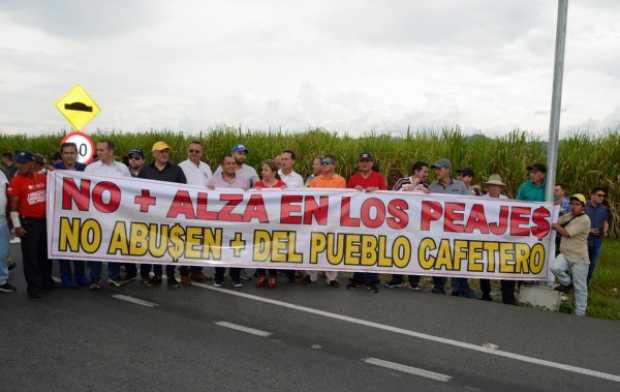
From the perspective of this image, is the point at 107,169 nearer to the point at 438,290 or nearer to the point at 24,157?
the point at 24,157

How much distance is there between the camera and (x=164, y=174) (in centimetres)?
808

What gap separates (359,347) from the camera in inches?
217

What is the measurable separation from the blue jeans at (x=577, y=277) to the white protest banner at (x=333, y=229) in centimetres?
59

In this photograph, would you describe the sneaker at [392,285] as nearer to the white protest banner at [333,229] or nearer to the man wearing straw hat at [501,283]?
the white protest banner at [333,229]

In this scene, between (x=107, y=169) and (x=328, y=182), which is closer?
(x=107, y=169)

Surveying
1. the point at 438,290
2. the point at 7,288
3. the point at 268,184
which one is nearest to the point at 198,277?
the point at 268,184

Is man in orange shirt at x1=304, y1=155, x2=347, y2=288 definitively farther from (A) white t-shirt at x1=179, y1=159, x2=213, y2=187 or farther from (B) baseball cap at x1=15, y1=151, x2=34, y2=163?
(B) baseball cap at x1=15, y1=151, x2=34, y2=163

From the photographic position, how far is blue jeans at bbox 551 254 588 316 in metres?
7.30

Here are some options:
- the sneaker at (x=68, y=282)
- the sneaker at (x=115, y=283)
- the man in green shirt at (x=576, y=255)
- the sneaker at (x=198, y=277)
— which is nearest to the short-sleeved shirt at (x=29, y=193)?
the sneaker at (x=68, y=282)

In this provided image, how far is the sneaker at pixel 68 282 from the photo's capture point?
7.71 m

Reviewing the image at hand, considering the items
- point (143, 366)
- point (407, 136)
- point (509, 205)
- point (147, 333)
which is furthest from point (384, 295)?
point (407, 136)

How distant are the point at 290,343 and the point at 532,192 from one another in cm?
484

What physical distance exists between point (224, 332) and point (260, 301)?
139cm

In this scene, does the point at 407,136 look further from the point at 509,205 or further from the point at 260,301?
the point at 260,301
